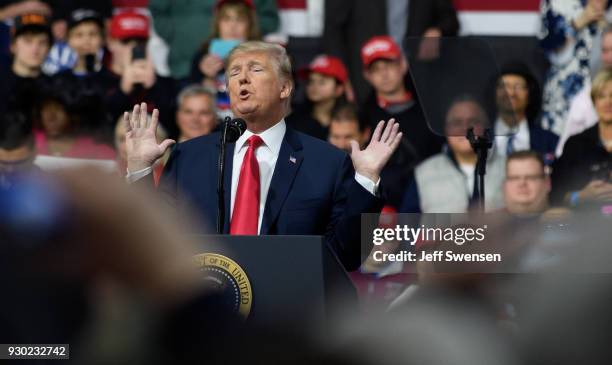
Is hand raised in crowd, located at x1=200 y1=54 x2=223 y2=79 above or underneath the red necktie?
above

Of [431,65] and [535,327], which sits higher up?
[431,65]

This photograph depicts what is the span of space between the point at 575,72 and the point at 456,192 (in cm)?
161

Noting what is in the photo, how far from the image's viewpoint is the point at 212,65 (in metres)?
7.14

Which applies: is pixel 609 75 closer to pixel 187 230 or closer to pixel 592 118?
pixel 592 118

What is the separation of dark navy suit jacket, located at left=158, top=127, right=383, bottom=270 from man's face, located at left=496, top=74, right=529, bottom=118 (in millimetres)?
882

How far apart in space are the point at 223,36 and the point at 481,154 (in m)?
3.42

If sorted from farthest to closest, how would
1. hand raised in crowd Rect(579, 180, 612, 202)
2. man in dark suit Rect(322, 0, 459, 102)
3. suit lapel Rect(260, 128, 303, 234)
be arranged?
man in dark suit Rect(322, 0, 459, 102) → hand raised in crowd Rect(579, 180, 612, 202) → suit lapel Rect(260, 128, 303, 234)

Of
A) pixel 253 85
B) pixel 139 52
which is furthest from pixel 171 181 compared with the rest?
pixel 139 52

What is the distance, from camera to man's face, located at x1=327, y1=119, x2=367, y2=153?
21.4 feet

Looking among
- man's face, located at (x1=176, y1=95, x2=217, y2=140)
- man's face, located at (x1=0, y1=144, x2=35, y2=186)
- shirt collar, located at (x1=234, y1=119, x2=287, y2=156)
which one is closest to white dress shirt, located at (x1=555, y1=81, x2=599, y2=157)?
man's face, located at (x1=176, y1=95, x2=217, y2=140)

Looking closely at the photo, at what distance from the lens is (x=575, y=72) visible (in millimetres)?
7117

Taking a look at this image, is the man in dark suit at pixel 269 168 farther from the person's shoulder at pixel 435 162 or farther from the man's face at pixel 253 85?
the person's shoulder at pixel 435 162

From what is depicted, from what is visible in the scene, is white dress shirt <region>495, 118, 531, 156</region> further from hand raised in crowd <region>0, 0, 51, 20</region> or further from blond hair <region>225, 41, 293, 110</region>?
hand raised in crowd <region>0, 0, 51, 20</region>

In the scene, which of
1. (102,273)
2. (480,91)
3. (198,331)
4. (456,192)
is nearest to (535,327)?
(198,331)
